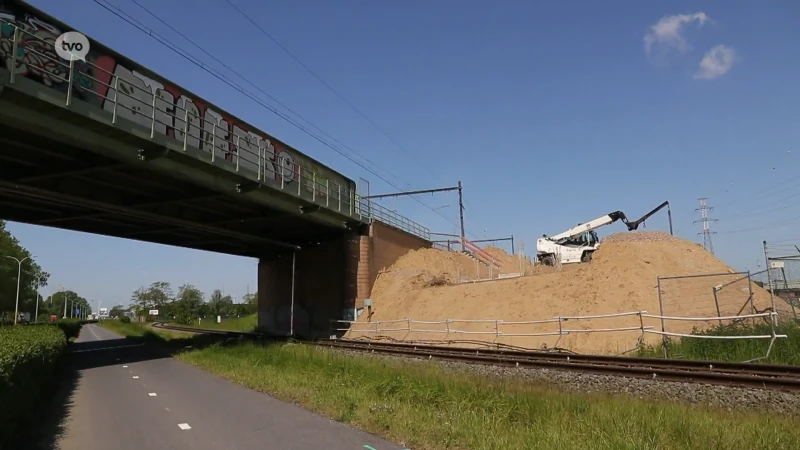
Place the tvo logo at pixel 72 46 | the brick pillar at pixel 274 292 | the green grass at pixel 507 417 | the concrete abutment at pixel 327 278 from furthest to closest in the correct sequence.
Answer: the brick pillar at pixel 274 292 < the concrete abutment at pixel 327 278 < the tvo logo at pixel 72 46 < the green grass at pixel 507 417

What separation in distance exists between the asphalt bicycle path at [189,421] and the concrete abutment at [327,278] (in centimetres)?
2303

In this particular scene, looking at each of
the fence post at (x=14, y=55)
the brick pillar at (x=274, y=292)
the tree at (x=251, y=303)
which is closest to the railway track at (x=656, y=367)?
the fence post at (x=14, y=55)

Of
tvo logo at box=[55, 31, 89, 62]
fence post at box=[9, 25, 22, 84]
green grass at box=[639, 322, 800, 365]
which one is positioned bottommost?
Result: green grass at box=[639, 322, 800, 365]

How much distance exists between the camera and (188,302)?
380 feet

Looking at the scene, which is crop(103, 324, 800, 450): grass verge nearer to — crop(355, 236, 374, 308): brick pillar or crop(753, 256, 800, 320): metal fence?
crop(753, 256, 800, 320): metal fence

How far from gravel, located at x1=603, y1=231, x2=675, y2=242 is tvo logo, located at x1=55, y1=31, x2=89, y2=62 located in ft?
88.3

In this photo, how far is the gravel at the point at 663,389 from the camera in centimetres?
1125

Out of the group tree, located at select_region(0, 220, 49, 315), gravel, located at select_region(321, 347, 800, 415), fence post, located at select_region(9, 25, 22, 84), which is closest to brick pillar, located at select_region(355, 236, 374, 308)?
gravel, located at select_region(321, 347, 800, 415)

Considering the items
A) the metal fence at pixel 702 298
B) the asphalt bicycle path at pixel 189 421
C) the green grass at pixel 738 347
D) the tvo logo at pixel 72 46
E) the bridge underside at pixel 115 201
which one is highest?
the tvo logo at pixel 72 46

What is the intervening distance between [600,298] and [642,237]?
21.8 feet

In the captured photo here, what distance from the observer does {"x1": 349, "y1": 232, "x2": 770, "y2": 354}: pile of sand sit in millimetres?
22703

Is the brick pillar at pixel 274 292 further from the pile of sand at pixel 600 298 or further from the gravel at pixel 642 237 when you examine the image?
the gravel at pixel 642 237

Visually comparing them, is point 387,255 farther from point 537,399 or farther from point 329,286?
point 537,399

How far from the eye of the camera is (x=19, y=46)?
17922 mm
